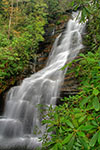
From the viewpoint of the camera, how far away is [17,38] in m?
13.3

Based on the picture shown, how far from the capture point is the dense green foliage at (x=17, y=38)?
10273 millimetres

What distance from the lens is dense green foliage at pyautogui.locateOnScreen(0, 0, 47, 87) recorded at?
33.7 feet

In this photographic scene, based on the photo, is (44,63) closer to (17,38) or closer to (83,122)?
(17,38)

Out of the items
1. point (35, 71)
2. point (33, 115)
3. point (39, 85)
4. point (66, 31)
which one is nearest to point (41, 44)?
point (66, 31)

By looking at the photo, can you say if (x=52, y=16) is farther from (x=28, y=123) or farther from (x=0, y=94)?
(x=28, y=123)

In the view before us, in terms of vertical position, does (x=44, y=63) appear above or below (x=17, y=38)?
below

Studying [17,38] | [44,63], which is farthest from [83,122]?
[17,38]

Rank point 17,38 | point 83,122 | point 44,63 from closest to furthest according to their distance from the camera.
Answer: point 83,122
point 17,38
point 44,63

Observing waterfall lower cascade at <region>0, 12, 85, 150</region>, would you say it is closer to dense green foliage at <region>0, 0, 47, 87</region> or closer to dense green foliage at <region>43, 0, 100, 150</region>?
dense green foliage at <region>0, 0, 47, 87</region>

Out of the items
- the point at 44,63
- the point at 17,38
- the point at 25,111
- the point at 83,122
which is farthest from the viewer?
the point at 44,63

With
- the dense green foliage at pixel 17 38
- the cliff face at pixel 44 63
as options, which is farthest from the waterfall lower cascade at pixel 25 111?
the dense green foliage at pixel 17 38

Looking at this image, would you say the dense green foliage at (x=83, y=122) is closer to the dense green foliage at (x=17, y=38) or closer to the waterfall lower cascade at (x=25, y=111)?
the waterfall lower cascade at (x=25, y=111)

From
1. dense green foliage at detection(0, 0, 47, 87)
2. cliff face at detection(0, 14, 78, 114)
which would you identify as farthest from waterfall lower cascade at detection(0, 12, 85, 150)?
dense green foliage at detection(0, 0, 47, 87)

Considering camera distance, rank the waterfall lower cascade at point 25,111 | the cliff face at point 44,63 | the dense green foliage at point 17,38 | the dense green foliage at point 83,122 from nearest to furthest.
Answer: the dense green foliage at point 83,122 < the waterfall lower cascade at point 25,111 < the cliff face at point 44,63 < the dense green foliage at point 17,38
